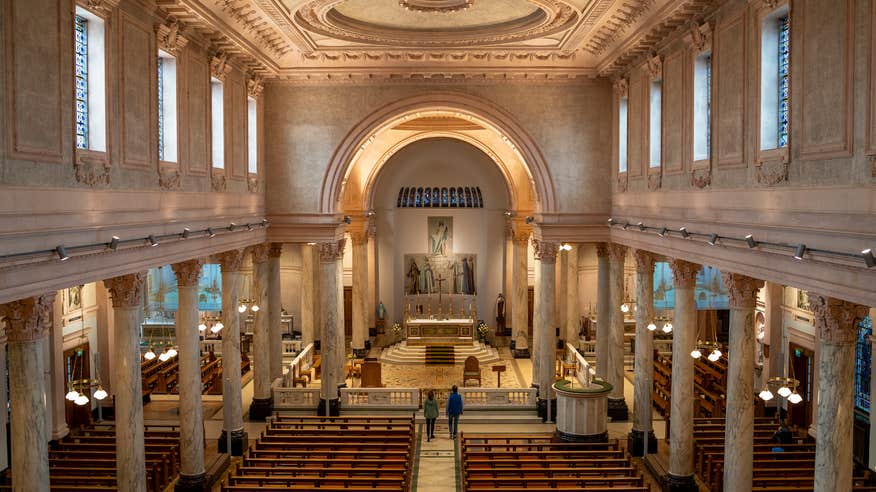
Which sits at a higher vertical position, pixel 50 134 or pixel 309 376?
pixel 50 134

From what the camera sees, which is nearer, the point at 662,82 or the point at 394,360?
the point at 662,82

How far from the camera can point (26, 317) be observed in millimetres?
11117

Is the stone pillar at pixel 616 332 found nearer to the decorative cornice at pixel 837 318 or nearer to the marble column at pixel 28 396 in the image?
the decorative cornice at pixel 837 318

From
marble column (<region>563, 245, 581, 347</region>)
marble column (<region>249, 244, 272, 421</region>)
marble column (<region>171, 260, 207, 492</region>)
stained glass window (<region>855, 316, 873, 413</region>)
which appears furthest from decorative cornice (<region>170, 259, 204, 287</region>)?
marble column (<region>563, 245, 581, 347</region>)

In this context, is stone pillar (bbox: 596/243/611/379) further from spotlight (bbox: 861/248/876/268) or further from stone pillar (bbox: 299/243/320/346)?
spotlight (bbox: 861/248/876/268)

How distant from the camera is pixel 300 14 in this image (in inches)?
731

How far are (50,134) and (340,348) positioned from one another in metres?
15.4

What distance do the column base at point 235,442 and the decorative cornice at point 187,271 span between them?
6007mm

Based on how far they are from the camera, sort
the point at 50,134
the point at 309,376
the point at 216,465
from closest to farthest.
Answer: the point at 50,134, the point at 216,465, the point at 309,376

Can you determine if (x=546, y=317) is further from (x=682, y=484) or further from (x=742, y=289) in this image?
(x=742, y=289)

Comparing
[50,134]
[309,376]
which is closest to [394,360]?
[309,376]

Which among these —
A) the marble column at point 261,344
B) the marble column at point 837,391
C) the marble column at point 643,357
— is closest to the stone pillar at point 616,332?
the marble column at point 643,357

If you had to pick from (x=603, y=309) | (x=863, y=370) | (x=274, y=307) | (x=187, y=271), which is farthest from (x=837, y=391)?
(x=274, y=307)

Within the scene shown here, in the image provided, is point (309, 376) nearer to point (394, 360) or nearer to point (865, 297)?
point (394, 360)
